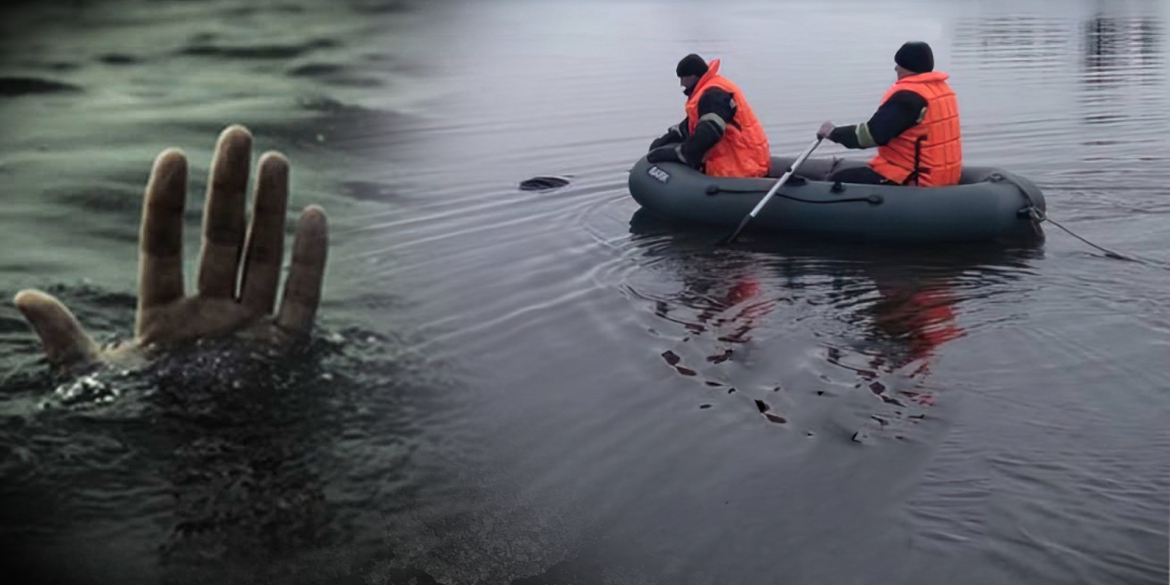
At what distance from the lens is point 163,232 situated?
5.01 metres

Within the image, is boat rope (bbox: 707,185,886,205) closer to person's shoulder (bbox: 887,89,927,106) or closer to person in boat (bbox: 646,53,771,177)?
person in boat (bbox: 646,53,771,177)

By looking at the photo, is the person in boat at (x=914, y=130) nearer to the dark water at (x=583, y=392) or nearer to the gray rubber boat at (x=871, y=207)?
the gray rubber boat at (x=871, y=207)

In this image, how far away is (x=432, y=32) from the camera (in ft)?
89.9

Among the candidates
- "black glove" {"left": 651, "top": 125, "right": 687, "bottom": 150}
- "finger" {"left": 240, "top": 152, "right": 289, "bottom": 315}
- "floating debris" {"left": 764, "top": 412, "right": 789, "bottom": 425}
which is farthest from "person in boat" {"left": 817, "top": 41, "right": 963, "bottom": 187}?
"finger" {"left": 240, "top": 152, "right": 289, "bottom": 315}

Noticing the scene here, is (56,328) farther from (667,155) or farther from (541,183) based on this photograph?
(541,183)

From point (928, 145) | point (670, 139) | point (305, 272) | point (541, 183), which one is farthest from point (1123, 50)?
point (305, 272)

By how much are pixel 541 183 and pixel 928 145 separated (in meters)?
4.26

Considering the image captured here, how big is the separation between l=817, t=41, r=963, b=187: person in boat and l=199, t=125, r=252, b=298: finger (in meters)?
6.15

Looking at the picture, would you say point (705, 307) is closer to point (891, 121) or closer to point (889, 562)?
point (891, 121)

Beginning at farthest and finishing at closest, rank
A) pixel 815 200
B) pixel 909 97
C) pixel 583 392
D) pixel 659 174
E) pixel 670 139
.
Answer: pixel 670 139 → pixel 659 174 → pixel 815 200 → pixel 909 97 → pixel 583 392

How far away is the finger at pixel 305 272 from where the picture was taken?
17.1ft

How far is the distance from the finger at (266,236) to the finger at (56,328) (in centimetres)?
72

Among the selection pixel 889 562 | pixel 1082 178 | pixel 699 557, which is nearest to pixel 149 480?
pixel 699 557

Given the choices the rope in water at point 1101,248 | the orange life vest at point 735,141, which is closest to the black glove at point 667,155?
the orange life vest at point 735,141
